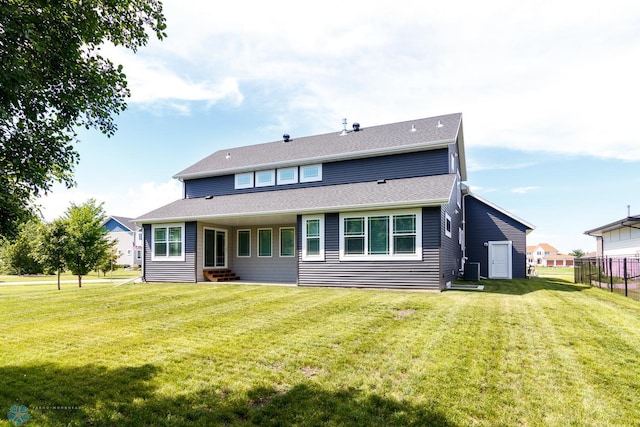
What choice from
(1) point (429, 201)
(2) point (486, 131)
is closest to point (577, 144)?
(2) point (486, 131)

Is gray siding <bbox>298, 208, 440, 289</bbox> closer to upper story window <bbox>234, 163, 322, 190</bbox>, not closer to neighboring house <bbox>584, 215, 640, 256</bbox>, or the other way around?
upper story window <bbox>234, 163, 322, 190</bbox>

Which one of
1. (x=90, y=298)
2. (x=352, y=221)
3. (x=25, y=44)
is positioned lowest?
(x=90, y=298)

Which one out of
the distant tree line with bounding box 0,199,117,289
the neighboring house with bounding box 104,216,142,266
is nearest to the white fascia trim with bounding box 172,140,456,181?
the distant tree line with bounding box 0,199,117,289

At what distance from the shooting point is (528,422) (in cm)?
347

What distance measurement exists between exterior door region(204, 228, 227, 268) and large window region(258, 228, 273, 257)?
1959 mm

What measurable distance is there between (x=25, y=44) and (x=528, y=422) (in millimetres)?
6943

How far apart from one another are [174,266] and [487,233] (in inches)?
678

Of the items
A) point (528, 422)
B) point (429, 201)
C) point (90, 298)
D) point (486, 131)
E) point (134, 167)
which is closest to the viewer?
point (528, 422)

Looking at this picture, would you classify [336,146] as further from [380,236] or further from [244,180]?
[380,236]

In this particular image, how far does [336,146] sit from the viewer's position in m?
17.8

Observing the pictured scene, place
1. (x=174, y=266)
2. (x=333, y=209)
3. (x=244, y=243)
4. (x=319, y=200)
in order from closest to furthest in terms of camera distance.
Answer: (x=333, y=209), (x=319, y=200), (x=174, y=266), (x=244, y=243)

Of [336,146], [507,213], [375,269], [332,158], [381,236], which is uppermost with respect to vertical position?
[336,146]

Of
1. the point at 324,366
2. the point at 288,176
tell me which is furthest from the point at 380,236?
the point at 324,366

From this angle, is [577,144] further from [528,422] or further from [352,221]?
[528,422]
